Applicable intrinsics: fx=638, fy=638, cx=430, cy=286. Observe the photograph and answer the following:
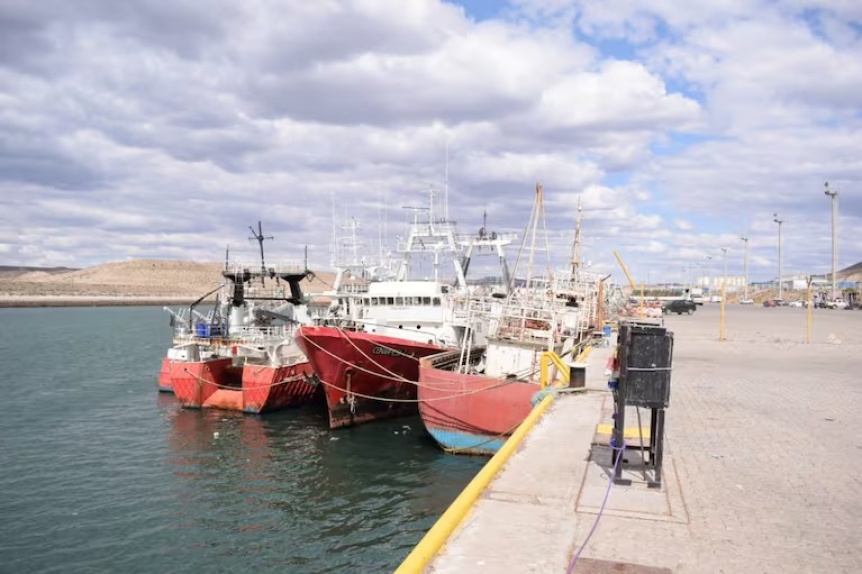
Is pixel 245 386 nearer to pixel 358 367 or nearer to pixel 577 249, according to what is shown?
pixel 358 367

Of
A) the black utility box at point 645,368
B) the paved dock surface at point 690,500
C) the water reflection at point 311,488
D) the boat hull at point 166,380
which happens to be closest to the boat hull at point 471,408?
the water reflection at point 311,488

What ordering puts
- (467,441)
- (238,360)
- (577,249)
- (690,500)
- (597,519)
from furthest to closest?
→ (577,249), (238,360), (467,441), (690,500), (597,519)

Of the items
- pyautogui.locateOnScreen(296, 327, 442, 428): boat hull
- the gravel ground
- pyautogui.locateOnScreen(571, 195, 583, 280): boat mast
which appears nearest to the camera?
the gravel ground

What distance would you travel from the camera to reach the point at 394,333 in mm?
24984

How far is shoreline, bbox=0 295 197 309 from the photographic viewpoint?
5638 inches

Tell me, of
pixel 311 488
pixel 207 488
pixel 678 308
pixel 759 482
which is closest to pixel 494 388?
pixel 311 488

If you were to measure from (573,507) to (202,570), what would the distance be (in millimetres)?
7479

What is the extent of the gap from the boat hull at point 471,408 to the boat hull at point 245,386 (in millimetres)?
8926

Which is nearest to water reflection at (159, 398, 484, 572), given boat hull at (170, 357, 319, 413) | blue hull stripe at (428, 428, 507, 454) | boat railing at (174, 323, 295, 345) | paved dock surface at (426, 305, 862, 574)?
blue hull stripe at (428, 428, 507, 454)

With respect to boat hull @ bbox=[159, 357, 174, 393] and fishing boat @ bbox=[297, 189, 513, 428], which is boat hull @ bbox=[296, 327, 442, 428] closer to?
fishing boat @ bbox=[297, 189, 513, 428]

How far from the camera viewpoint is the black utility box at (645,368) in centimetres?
748

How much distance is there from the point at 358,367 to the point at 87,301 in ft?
514

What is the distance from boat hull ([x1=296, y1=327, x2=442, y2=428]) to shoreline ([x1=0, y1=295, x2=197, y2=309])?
469ft

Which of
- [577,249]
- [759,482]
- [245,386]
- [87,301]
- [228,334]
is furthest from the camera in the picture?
[87,301]
